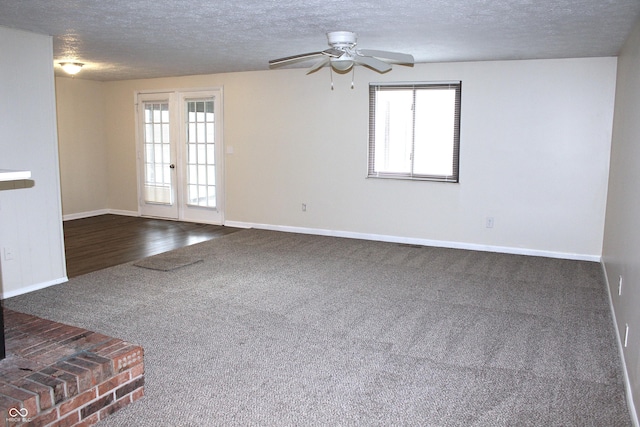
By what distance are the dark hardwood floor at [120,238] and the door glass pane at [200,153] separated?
455 millimetres

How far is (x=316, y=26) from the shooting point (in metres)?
4.08

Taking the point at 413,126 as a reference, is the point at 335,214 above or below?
below

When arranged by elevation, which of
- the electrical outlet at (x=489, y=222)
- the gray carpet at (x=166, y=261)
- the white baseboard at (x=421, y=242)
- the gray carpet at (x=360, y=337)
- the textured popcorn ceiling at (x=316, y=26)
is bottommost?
the gray carpet at (x=360, y=337)

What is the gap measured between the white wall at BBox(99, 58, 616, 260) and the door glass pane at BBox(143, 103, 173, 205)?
1.38ft

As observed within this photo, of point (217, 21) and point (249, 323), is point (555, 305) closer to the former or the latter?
point (249, 323)

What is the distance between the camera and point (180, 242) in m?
6.49

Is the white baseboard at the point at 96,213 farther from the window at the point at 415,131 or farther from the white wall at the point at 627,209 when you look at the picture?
the white wall at the point at 627,209

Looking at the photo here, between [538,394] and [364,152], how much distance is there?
169 inches

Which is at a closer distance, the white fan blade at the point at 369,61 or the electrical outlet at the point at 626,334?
the electrical outlet at the point at 626,334

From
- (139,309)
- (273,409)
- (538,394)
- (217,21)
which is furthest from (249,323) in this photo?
(217,21)

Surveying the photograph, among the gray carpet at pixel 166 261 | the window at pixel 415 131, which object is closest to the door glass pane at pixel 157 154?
the gray carpet at pixel 166 261

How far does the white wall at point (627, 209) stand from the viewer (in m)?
2.79

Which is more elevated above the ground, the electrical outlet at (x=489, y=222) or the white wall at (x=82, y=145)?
the white wall at (x=82, y=145)

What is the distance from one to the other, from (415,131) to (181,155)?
12.1ft
